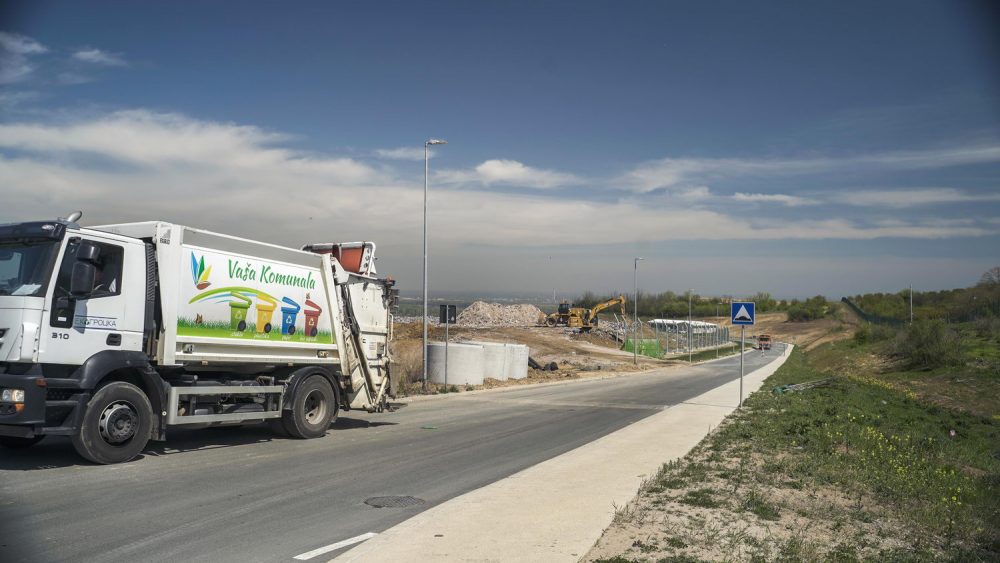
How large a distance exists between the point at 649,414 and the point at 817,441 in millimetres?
6383

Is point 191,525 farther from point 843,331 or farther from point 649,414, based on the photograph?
point 843,331

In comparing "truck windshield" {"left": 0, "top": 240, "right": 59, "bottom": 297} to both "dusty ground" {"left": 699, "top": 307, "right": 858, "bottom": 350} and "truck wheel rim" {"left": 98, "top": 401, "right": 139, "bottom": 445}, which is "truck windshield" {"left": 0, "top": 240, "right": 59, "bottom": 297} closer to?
"truck wheel rim" {"left": 98, "top": 401, "right": 139, "bottom": 445}

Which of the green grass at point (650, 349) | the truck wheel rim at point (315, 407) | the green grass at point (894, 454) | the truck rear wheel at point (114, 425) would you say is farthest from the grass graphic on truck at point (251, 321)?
the green grass at point (650, 349)

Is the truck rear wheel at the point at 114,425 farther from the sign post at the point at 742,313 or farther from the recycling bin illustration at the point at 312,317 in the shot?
the sign post at the point at 742,313

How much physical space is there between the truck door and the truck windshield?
0.51 feet

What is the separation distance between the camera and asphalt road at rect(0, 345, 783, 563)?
6.50 m

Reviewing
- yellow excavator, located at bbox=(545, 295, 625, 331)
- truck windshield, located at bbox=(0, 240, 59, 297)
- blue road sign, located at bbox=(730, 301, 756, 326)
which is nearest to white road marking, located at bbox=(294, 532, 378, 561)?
truck windshield, located at bbox=(0, 240, 59, 297)

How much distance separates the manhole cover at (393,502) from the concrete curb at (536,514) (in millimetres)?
451

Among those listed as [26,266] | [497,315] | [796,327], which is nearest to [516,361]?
[26,266]

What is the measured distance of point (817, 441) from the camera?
43.9 ft

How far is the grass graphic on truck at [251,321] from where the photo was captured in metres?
11.2

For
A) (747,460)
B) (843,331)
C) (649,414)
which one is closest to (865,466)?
(747,460)

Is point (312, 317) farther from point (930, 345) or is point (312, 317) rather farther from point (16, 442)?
point (930, 345)

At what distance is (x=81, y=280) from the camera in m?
9.16
